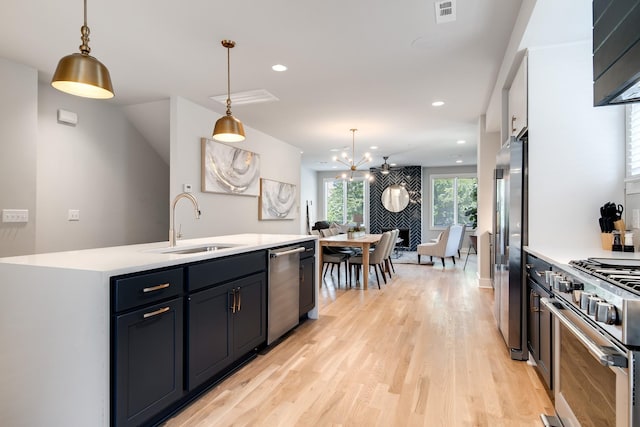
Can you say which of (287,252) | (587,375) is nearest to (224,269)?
(287,252)

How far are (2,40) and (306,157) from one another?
6610mm

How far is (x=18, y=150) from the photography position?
10.9 ft

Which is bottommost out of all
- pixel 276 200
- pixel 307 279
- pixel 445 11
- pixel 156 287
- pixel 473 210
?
pixel 307 279

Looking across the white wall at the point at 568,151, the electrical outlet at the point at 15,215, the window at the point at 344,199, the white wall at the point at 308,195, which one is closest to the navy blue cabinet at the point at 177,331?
the white wall at the point at 568,151

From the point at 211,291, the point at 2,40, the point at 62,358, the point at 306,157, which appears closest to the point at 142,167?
the point at 2,40

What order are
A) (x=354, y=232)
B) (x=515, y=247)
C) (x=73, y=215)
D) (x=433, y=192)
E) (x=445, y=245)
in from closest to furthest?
(x=515, y=247) → (x=73, y=215) → (x=354, y=232) → (x=445, y=245) → (x=433, y=192)

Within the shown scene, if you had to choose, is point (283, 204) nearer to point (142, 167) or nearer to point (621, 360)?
point (142, 167)

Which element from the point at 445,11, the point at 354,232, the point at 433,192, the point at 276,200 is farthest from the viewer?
the point at 433,192

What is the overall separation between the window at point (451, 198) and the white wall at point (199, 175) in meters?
6.16

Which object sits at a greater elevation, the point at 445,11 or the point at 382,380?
the point at 445,11

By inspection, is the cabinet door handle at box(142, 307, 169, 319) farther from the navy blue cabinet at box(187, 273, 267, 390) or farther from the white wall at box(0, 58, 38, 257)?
the white wall at box(0, 58, 38, 257)

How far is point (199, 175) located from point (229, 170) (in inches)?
24.5

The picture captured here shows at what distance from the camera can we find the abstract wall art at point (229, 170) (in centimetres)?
471

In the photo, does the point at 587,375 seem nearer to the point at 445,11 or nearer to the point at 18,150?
the point at 445,11
